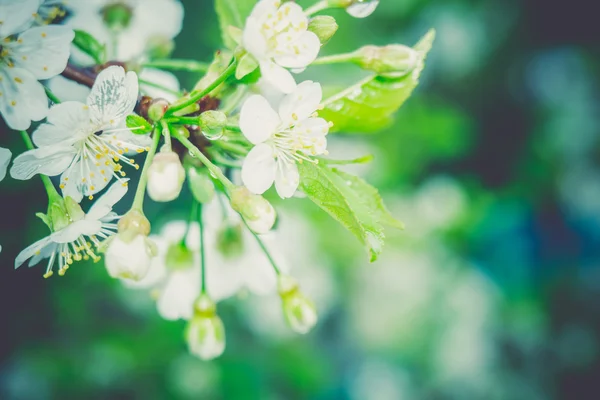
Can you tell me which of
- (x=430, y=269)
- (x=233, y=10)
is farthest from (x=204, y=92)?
(x=430, y=269)

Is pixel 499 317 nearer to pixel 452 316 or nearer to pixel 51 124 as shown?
pixel 452 316

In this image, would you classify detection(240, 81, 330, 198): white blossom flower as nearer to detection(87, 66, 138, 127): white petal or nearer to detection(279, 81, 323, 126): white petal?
detection(279, 81, 323, 126): white petal

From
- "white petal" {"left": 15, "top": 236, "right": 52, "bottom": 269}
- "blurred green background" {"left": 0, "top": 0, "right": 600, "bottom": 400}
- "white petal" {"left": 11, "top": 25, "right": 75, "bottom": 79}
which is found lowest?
"blurred green background" {"left": 0, "top": 0, "right": 600, "bottom": 400}

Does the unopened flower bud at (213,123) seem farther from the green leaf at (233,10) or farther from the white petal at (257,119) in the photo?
the green leaf at (233,10)

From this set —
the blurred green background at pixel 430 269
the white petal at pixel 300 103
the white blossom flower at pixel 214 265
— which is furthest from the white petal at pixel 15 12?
the blurred green background at pixel 430 269

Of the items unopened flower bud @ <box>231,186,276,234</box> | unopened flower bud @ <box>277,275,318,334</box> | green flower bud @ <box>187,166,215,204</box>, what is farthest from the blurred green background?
unopened flower bud @ <box>231,186,276,234</box>

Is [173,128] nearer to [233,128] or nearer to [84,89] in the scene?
[233,128]

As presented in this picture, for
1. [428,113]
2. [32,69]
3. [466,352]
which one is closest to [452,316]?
[466,352]
